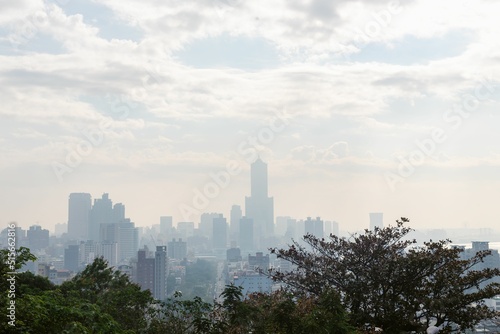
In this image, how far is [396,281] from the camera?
1062cm

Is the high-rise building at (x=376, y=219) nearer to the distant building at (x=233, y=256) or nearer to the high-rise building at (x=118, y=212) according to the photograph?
the distant building at (x=233, y=256)

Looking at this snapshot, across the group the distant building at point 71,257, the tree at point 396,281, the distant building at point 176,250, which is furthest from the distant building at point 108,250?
the tree at point 396,281

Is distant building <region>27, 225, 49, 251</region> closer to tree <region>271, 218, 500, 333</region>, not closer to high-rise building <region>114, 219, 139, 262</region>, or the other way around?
high-rise building <region>114, 219, 139, 262</region>

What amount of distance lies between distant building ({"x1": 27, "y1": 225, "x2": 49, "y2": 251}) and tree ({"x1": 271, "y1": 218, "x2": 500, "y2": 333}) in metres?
168

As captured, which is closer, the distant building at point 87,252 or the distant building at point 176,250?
the distant building at point 87,252

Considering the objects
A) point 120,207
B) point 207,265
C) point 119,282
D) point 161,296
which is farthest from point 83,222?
point 119,282

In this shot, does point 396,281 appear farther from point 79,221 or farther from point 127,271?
point 79,221

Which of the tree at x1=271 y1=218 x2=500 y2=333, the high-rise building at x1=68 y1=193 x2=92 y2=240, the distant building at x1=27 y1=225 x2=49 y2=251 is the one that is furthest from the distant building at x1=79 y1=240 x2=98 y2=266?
the tree at x1=271 y1=218 x2=500 y2=333

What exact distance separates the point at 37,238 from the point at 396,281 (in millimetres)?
174968

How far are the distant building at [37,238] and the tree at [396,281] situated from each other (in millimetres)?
167627

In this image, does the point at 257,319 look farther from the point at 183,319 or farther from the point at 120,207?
the point at 120,207

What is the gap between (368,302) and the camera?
10531 mm

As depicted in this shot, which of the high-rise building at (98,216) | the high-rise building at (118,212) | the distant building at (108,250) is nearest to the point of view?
the distant building at (108,250)

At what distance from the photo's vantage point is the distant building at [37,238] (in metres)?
168
